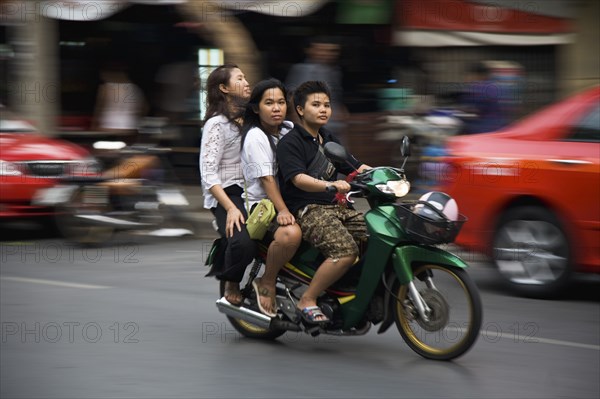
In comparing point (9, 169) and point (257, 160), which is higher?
point (257, 160)

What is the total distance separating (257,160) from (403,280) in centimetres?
113

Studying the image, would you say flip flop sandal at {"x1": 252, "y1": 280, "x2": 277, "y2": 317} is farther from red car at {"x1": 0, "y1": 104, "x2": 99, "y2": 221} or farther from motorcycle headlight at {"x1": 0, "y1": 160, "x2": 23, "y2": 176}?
motorcycle headlight at {"x1": 0, "y1": 160, "x2": 23, "y2": 176}

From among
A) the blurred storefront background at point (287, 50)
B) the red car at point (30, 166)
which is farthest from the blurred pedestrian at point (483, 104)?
the red car at point (30, 166)

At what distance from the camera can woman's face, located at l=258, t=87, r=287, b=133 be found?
7.08m

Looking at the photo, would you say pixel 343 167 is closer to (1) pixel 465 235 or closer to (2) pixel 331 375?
(2) pixel 331 375

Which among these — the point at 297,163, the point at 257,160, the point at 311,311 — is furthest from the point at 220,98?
the point at 311,311

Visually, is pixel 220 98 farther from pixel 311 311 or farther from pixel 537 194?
pixel 537 194

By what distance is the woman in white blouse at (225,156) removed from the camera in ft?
23.5

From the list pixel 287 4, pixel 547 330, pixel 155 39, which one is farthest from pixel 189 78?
pixel 547 330

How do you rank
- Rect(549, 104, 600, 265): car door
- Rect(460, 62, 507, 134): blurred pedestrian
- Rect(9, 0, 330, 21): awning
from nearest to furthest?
Rect(549, 104, 600, 265): car door < Rect(460, 62, 507, 134): blurred pedestrian < Rect(9, 0, 330, 21): awning

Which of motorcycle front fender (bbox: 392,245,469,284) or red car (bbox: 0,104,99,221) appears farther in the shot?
red car (bbox: 0,104,99,221)

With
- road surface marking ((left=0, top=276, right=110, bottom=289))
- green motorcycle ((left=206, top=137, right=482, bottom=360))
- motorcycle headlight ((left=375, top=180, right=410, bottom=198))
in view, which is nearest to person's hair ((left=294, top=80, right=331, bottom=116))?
green motorcycle ((left=206, top=137, right=482, bottom=360))

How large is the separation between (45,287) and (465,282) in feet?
13.9

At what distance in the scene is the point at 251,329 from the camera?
7578 millimetres
